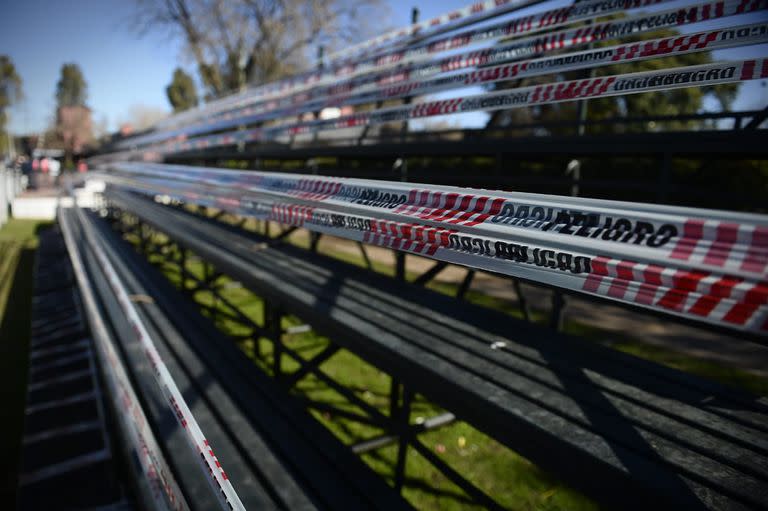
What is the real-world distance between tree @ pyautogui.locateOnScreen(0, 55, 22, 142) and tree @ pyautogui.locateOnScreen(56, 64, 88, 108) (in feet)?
67.8

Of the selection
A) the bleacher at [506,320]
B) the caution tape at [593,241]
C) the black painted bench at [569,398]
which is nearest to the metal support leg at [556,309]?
the bleacher at [506,320]

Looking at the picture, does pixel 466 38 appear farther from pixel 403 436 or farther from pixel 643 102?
pixel 643 102

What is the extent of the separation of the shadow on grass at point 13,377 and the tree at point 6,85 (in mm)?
74868

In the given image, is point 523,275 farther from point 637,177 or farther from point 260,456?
point 637,177

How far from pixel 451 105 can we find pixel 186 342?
3209mm

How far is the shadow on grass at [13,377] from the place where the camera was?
10.7ft

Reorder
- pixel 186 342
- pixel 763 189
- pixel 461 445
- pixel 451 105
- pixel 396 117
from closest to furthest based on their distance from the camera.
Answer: pixel 186 342, pixel 461 445, pixel 451 105, pixel 396 117, pixel 763 189

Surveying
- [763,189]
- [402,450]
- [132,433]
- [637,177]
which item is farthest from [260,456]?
[763,189]

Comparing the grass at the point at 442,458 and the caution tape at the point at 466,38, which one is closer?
the grass at the point at 442,458

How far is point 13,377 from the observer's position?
4613 mm

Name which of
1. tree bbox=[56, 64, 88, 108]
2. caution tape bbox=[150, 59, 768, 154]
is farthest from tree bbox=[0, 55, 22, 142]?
caution tape bbox=[150, 59, 768, 154]

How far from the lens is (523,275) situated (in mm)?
1655

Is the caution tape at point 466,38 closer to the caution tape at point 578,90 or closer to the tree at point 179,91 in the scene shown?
the caution tape at point 578,90

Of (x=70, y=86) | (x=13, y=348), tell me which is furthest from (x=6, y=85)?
(x=13, y=348)
